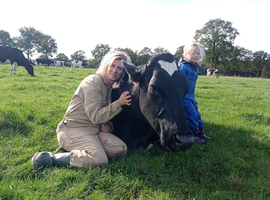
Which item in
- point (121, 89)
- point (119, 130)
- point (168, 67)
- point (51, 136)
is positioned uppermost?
point (168, 67)

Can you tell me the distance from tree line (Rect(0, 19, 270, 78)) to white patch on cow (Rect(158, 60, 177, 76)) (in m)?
43.9

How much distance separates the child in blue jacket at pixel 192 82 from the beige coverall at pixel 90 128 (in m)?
2.11

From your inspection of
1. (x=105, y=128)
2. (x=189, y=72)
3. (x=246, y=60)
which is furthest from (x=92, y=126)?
(x=246, y=60)

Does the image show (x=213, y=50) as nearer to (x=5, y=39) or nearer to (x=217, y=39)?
(x=217, y=39)

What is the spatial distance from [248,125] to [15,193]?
600 cm

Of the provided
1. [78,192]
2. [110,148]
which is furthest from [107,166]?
[78,192]

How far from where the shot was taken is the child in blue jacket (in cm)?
475

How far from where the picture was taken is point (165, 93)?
2887 mm

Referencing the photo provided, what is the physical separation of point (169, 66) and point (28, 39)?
10148 centimetres

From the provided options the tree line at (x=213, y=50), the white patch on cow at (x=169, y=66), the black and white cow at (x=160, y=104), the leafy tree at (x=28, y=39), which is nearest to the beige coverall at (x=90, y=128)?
the black and white cow at (x=160, y=104)

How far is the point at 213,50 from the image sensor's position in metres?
59.8

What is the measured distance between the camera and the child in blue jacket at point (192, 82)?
4.75m

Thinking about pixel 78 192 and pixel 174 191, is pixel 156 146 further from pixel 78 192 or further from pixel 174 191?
pixel 78 192

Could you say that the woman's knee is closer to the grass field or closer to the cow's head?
the grass field
